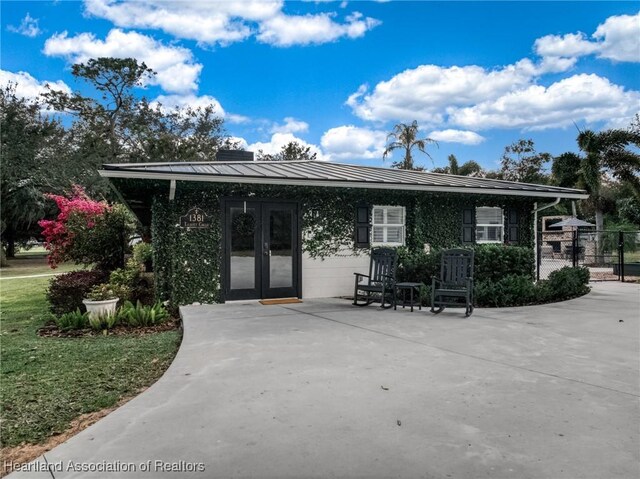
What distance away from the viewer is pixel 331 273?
30.8 ft

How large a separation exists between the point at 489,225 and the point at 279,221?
5.65 m

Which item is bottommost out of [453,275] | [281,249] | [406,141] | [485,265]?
[453,275]

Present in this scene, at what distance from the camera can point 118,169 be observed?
6863 mm

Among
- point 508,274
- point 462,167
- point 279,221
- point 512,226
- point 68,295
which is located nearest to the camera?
point 68,295

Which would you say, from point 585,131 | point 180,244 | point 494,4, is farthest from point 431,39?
point 585,131

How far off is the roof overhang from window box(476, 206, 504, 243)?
787 mm

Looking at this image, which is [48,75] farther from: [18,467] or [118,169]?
[18,467]

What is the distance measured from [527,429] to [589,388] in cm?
119

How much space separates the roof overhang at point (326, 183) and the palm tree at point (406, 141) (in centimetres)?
1868

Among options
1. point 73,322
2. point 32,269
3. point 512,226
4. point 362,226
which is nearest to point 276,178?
point 362,226

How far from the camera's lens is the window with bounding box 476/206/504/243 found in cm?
1098

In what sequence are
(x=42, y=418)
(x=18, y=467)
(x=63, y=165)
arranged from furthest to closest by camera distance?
(x=63, y=165)
(x=42, y=418)
(x=18, y=467)

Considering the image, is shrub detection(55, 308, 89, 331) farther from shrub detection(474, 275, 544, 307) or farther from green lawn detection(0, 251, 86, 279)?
green lawn detection(0, 251, 86, 279)

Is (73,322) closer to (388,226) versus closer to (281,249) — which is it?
(281,249)
